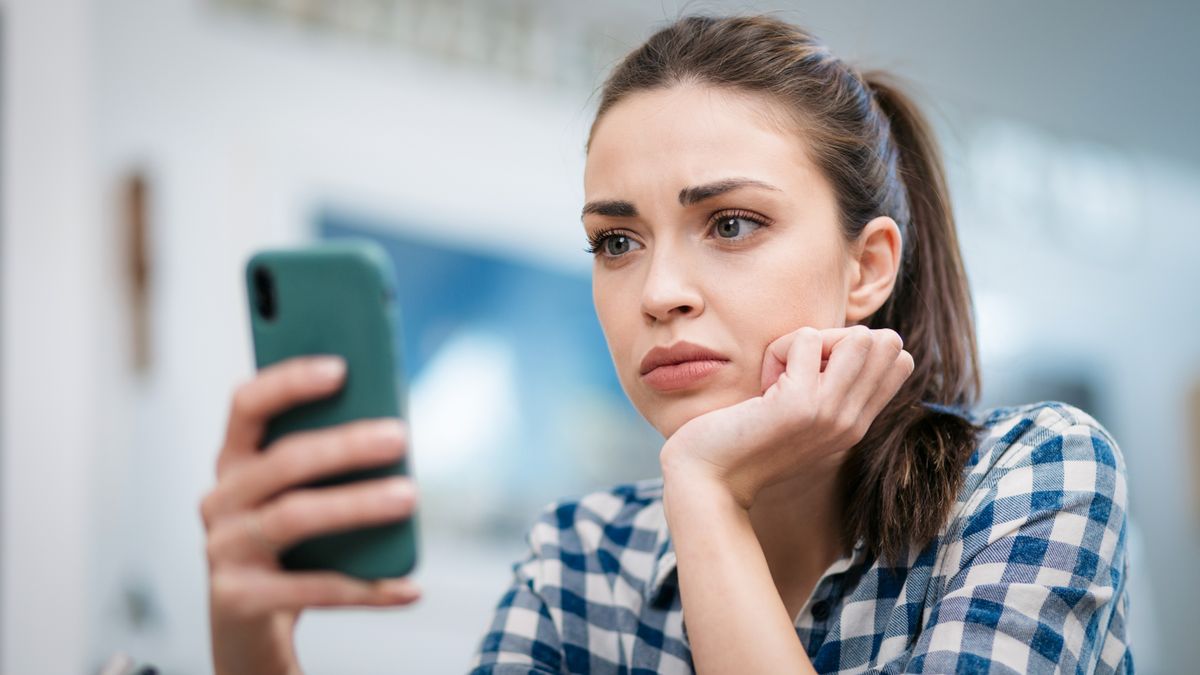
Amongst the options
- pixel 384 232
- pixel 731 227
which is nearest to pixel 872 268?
pixel 731 227

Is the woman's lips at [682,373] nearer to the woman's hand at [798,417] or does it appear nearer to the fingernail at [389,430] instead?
the woman's hand at [798,417]

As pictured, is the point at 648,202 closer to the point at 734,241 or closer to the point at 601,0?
the point at 734,241

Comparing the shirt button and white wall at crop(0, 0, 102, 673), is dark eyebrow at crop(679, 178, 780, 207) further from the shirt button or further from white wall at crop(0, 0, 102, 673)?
white wall at crop(0, 0, 102, 673)

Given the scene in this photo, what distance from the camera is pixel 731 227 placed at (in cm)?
100

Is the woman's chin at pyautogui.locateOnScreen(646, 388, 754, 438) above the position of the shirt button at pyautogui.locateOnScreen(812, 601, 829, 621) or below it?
above

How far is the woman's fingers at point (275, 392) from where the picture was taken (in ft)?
2.68

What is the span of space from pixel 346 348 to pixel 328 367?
0.07 feet

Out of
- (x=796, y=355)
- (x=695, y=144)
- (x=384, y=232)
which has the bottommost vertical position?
(x=796, y=355)

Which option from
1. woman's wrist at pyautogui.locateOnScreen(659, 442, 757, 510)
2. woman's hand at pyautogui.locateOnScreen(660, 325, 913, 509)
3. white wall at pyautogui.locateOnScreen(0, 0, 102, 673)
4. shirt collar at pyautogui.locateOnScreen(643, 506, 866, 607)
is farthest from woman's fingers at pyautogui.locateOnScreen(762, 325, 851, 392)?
white wall at pyautogui.locateOnScreen(0, 0, 102, 673)

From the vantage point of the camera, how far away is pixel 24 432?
2092 millimetres

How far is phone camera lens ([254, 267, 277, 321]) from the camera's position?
85cm

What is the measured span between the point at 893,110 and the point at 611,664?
741 mm

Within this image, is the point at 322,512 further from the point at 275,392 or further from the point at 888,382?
the point at 888,382

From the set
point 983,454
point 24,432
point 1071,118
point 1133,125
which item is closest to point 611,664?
point 983,454
